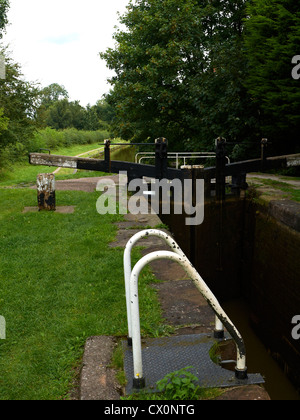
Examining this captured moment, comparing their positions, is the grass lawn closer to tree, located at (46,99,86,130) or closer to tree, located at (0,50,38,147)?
tree, located at (0,50,38,147)

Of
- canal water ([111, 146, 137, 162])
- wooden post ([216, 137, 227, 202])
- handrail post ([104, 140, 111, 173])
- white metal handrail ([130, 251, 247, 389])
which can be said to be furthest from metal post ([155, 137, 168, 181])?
canal water ([111, 146, 137, 162])

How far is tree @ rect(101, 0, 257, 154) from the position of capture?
12.4 metres

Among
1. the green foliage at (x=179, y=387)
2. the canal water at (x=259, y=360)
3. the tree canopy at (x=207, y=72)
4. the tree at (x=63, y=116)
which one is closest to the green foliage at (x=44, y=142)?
the tree at (x=63, y=116)

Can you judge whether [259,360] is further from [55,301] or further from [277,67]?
[277,67]

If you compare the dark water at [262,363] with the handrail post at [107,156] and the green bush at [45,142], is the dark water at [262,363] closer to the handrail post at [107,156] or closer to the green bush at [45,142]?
the handrail post at [107,156]

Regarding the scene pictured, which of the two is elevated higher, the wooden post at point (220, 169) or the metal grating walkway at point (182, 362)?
the wooden post at point (220, 169)

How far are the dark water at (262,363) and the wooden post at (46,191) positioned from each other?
416 cm

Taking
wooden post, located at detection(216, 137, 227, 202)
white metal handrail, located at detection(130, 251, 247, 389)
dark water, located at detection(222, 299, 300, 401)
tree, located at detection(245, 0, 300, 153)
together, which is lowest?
dark water, located at detection(222, 299, 300, 401)

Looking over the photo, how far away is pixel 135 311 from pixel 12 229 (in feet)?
15.7

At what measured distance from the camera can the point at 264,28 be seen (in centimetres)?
995

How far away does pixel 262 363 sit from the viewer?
5680 millimetres

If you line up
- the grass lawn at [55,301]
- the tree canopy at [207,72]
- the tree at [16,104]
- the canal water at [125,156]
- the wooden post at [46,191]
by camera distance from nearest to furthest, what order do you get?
1. the grass lawn at [55,301]
2. the wooden post at [46,191]
3. the tree canopy at [207,72]
4. the tree at [16,104]
5. the canal water at [125,156]

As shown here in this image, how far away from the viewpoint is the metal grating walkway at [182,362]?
2.48 meters

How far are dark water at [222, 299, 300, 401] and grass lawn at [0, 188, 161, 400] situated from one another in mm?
2501
